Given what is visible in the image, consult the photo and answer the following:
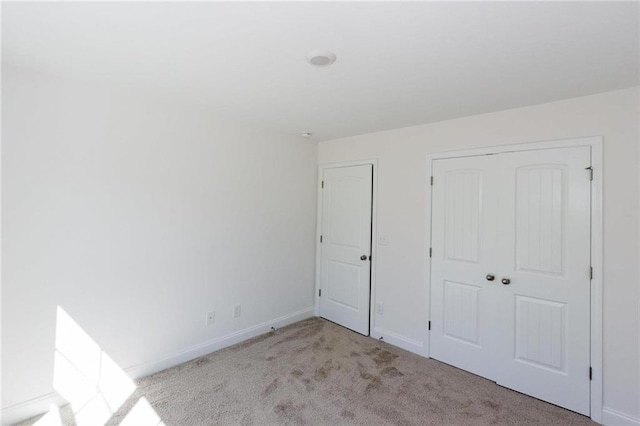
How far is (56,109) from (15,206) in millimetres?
716

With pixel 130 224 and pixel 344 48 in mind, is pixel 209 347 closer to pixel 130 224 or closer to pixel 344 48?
pixel 130 224

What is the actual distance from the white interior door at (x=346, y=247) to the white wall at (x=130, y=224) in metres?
0.61

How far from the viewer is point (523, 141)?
2465mm

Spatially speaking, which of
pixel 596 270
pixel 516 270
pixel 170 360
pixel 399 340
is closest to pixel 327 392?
pixel 399 340

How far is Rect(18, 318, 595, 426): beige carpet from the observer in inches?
82.0

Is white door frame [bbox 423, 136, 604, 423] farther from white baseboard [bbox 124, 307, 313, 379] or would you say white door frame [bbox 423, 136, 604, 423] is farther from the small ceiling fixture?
white baseboard [bbox 124, 307, 313, 379]

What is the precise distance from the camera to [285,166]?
3604 millimetres

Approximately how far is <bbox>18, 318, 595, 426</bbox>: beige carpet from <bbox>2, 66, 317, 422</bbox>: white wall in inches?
15.6

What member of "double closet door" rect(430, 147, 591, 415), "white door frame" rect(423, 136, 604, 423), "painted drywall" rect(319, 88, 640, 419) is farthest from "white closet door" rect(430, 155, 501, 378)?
"white door frame" rect(423, 136, 604, 423)

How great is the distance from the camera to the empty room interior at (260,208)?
1.59 m

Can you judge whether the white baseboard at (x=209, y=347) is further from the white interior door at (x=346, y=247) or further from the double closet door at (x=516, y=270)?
the double closet door at (x=516, y=270)

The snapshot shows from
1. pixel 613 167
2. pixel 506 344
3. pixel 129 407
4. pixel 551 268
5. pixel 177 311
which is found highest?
pixel 613 167

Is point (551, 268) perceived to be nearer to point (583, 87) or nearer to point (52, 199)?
point (583, 87)

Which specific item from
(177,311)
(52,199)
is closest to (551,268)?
(177,311)
